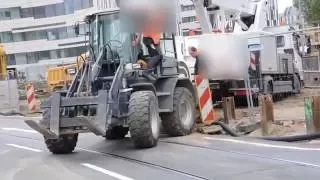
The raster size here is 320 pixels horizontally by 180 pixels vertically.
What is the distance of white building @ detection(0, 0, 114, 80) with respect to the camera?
86.4m

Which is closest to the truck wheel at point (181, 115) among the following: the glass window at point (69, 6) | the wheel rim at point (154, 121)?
the wheel rim at point (154, 121)

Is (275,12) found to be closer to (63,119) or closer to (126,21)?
(126,21)

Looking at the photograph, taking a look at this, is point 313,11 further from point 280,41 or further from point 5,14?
point 5,14

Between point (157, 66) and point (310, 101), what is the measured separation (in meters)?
3.61

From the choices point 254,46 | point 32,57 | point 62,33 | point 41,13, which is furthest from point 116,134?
point 41,13

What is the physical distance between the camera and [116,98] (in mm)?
12453

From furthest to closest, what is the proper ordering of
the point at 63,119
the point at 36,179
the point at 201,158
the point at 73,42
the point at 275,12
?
1. the point at 73,42
2. the point at 275,12
3. the point at 63,119
4. the point at 201,158
5. the point at 36,179

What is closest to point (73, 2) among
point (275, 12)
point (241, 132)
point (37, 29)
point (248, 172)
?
point (37, 29)

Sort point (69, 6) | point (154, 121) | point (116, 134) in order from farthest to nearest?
point (69, 6)
point (116, 134)
point (154, 121)

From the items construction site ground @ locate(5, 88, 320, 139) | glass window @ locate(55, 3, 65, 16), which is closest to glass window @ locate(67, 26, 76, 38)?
glass window @ locate(55, 3, 65, 16)

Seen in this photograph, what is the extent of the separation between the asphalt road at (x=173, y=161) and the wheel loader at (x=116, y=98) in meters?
0.43

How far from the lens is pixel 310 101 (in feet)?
43.9

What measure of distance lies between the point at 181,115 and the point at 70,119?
134 inches

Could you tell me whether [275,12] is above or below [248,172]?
above
